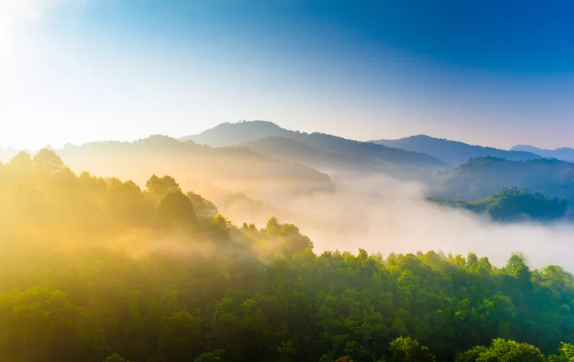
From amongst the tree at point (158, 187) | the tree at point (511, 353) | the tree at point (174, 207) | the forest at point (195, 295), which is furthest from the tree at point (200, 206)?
the tree at point (511, 353)

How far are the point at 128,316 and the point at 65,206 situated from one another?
1862 cm

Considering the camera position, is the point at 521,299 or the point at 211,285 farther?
the point at 521,299

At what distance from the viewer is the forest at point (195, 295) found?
34875mm

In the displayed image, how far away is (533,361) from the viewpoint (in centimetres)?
4488

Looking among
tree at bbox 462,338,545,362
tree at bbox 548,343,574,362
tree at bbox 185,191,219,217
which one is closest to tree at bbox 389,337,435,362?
tree at bbox 462,338,545,362

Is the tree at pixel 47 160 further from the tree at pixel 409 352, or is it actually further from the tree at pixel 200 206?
the tree at pixel 409 352

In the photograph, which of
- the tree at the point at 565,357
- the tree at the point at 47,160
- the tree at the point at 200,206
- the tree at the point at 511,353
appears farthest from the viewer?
the tree at the point at 200,206

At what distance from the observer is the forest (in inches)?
1373

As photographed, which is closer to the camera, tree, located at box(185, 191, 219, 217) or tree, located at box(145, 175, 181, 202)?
tree, located at box(145, 175, 181, 202)

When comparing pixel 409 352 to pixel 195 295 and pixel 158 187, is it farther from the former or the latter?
pixel 158 187

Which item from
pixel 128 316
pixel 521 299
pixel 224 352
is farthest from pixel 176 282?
pixel 521 299

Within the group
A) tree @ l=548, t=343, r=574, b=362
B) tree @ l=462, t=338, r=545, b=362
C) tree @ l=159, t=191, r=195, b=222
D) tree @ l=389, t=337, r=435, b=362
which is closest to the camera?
tree @ l=389, t=337, r=435, b=362

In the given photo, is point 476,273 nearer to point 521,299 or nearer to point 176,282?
point 521,299

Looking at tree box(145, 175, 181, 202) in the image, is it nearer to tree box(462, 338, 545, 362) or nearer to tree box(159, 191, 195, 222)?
tree box(159, 191, 195, 222)
